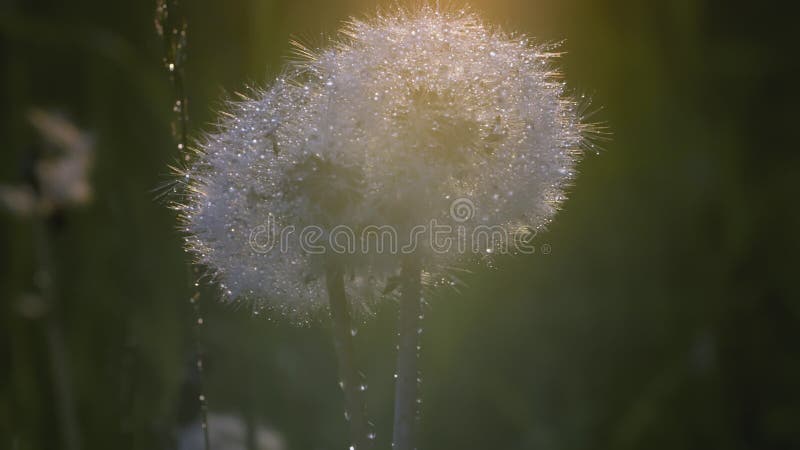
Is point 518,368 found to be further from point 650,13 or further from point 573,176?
point 573,176

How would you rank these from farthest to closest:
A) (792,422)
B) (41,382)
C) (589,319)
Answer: (589,319) → (792,422) → (41,382)

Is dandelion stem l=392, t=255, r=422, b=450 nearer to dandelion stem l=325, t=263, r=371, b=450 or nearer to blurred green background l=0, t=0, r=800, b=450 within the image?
dandelion stem l=325, t=263, r=371, b=450

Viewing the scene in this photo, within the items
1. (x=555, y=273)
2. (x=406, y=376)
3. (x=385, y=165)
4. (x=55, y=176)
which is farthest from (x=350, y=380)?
(x=555, y=273)

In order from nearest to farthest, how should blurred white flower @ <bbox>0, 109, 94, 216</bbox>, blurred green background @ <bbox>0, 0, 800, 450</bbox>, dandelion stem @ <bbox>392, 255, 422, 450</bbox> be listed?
dandelion stem @ <bbox>392, 255, 422, 450</bbox>
blurred white flower @ <bbox>0, 109, 94, 216</bbox>
blurred green background @ <bbox>0, 0, 800, 450</bbox>

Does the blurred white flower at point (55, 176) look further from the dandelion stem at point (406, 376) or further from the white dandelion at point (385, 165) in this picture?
the dandelion stem at point (406, 376)

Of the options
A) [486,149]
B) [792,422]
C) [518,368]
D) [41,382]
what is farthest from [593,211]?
[486,149]

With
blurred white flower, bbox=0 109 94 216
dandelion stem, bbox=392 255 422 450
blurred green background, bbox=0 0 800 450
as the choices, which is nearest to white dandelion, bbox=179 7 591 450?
dandelion stem, bbox=392 255 422 450

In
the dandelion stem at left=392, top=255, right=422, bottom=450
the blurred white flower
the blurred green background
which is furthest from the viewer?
the blurred green background
